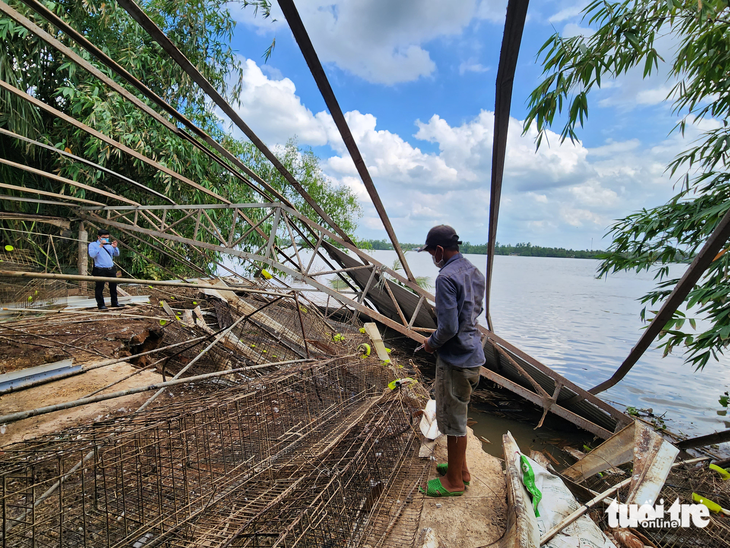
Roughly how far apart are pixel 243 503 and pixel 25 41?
10707 mm

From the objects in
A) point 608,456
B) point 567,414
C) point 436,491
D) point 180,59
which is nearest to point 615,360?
point 567,414

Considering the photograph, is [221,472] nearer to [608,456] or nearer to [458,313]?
[458,313]

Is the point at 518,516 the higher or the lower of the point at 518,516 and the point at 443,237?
the lower

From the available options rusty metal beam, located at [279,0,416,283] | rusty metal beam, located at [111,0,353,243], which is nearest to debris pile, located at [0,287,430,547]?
rusty metal beam, located at [279,0,416,283]

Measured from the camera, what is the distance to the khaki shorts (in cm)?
242

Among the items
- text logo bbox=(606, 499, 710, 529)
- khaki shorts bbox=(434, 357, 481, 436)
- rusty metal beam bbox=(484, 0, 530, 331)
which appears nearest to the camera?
rusty metal beam bbox=(484, 0, 530, 331)

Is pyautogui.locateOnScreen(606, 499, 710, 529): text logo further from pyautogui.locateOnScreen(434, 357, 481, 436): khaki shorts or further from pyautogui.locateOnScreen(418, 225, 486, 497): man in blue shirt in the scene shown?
pyautogui.locateOnScreen(434, 357, 481, 436): khaki shorts

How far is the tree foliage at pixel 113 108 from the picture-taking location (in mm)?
7469

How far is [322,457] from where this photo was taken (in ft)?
7.77

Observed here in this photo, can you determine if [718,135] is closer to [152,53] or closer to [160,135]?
[160,135]

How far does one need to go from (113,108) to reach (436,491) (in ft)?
34.4

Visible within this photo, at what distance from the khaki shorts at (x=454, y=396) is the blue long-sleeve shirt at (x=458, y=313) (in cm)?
7

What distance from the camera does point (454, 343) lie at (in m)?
2.40

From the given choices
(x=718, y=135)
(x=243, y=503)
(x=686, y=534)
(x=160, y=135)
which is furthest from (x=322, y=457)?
(x=160, y=135)
